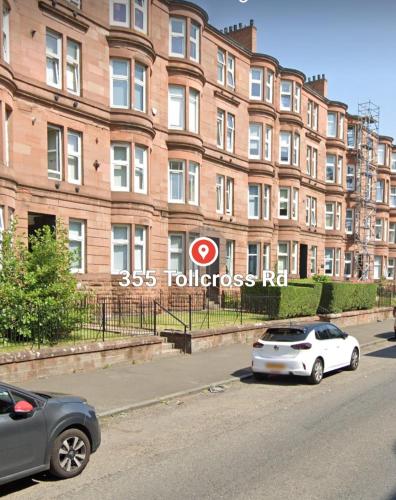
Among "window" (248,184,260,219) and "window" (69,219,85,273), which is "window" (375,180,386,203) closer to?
"window" (248,184,260,219)

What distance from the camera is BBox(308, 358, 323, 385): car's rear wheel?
39.7 ft

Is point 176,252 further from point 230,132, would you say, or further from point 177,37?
point 177,37

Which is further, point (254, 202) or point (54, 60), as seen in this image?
point (254, 202)

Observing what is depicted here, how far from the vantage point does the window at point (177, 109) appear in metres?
23.7

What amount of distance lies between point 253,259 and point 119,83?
13.4m

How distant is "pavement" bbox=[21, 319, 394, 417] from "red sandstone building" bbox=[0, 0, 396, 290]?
627 cm

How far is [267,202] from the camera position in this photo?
30.5m

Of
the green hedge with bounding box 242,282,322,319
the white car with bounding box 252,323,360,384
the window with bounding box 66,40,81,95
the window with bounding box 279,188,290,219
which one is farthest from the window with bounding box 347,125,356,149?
the white car with bounding box 252,323,360,384

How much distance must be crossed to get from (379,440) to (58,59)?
16.5 meters

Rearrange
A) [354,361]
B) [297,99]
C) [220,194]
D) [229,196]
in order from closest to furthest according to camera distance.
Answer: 1. [354,361]
2. [220,194]
3. [229,196]
4. [297,99]

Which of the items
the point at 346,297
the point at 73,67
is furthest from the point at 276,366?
the point at 346,297

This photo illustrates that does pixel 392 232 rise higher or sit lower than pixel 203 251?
higher

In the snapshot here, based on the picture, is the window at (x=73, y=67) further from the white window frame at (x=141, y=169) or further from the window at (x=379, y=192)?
the window at (x=379, y=192)

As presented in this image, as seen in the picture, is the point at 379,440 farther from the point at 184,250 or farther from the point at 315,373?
the point at 184,250
